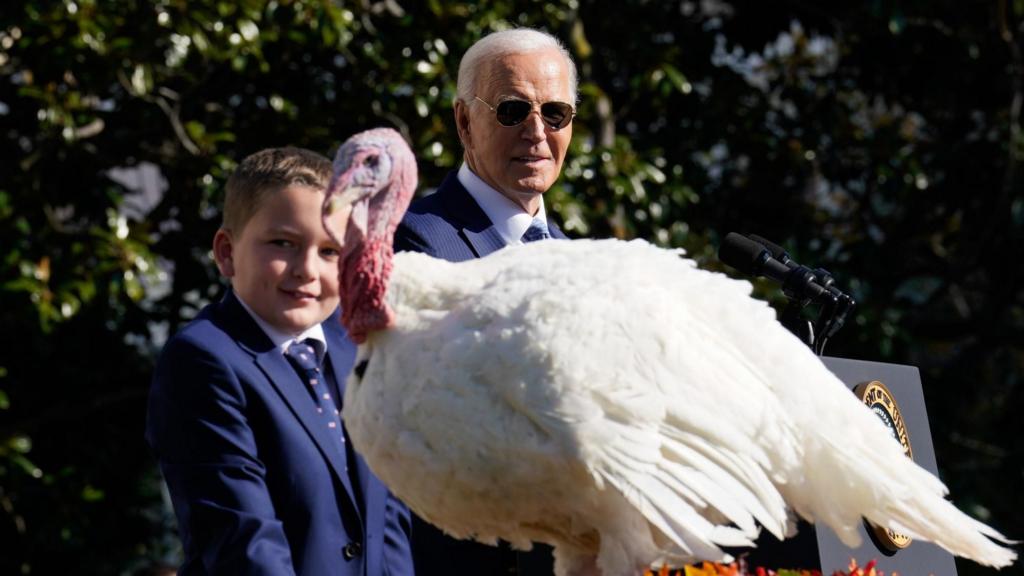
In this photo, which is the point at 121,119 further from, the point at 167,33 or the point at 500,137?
the point at 500,137

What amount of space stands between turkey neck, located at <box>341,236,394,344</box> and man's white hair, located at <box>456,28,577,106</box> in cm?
113

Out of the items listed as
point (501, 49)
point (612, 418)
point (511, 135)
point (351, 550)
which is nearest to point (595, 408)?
point (612, 418)

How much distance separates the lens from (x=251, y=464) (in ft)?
8.18

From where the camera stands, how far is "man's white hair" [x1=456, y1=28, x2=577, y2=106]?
3.18m

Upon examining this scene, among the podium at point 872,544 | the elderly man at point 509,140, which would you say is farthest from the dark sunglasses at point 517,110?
the podium at point 872,544

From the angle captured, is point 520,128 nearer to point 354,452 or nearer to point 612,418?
point 354,452

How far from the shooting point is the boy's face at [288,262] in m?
2.69

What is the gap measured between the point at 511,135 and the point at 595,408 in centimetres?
131

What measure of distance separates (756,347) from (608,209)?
14.1 ft

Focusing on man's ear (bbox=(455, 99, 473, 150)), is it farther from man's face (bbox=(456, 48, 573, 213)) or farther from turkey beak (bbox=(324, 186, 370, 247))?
turkey beak (bbox=(324, 186, 370, 247))

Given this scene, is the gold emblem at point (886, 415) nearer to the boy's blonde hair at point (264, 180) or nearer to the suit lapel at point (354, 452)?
the suit lapel at point (354, 452)

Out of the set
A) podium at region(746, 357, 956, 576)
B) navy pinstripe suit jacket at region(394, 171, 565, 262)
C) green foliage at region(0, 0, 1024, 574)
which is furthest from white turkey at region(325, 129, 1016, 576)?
green foliage at region(0, 0, 1024, 574)

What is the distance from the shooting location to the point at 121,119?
21.6 ft

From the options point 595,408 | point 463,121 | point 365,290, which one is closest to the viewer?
point 595,408
